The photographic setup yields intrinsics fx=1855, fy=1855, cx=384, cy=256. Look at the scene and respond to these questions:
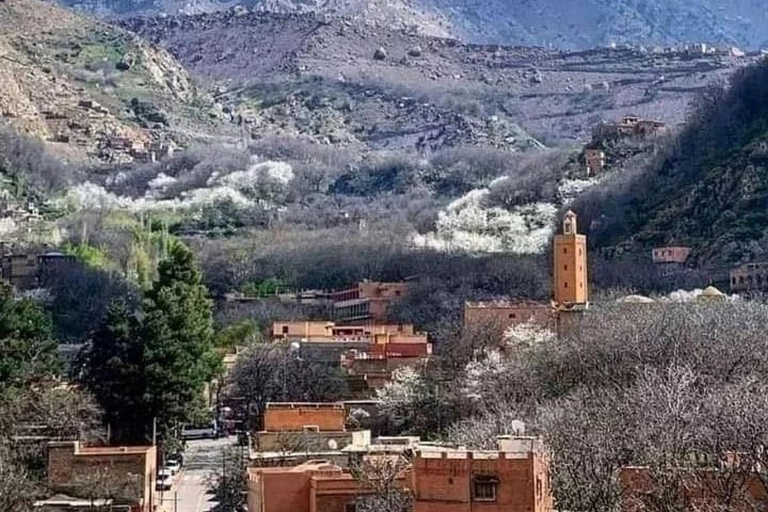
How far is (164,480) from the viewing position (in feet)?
180

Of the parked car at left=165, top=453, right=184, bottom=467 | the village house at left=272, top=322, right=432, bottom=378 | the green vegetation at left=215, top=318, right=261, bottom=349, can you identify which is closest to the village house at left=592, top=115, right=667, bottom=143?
the village house at left=272, top=322, right=432, bottom=378

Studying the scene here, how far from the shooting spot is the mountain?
11131 centimetres

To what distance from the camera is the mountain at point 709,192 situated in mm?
111312

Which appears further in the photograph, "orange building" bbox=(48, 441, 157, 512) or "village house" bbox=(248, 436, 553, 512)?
"orange building" bbox=(48, 441, 157, 512)

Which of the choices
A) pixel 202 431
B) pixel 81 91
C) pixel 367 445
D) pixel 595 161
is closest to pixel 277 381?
pixel 202 431

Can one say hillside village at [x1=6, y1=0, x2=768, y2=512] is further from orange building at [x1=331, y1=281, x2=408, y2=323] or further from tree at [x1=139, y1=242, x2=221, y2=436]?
orange building at [x1=331, y1=281, x2=408, y2=323]

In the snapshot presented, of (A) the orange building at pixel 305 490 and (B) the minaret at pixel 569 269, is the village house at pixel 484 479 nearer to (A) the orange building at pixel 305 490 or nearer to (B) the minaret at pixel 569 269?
(A) the orange building at pixel 305 490

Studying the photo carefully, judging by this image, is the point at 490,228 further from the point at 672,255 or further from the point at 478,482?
A: the point at 478,482

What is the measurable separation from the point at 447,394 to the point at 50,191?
91.3 m

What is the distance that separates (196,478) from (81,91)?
124055 mm

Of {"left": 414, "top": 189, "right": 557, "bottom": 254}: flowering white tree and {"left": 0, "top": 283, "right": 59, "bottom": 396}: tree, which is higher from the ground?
{"left": 414, "top": 189, "right": 557, "bottom": 254}: flowering white tree

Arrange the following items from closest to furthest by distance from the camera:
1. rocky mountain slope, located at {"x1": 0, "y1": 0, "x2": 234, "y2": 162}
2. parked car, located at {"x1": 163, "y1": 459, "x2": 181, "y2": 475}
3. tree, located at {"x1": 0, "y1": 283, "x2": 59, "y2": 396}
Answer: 1. tree, located at {"x1": 0, "y1": 283, "x2": 59, "y2": 396}
2. parked car, located at {"x1": 163, "y1": 459, "x2": 181, "y2": 475}
3. rocky mountain slope, located at {"x1": 0, "y1": 0, "x2": 234, "y2": 162}

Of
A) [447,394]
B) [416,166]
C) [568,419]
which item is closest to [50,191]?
[416,166]

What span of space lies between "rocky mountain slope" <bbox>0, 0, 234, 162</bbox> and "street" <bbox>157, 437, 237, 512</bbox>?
97294 millimetres
